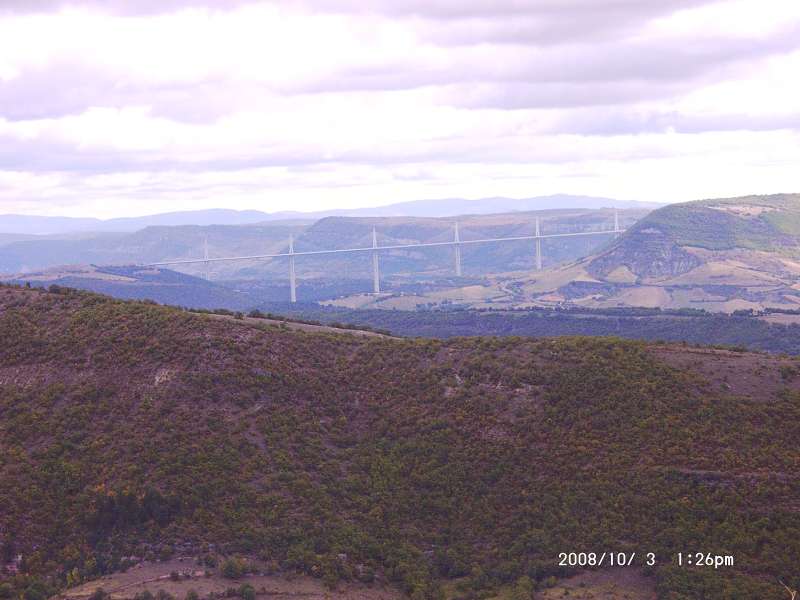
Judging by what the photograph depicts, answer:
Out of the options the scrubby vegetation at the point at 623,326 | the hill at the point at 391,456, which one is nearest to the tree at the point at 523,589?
the hill at the point at 391,456

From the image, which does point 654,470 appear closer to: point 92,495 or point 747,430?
point 747,430

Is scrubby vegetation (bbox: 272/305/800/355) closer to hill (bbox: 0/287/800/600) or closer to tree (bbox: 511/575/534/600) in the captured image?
hill (bbox: 0/287/800/600)

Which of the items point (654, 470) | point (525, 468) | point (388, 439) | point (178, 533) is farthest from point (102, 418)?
point (654, 470)

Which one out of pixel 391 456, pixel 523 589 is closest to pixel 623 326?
pixel 391 456

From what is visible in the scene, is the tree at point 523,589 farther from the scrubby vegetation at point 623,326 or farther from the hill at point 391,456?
the scrubby vegetation at point 623,326

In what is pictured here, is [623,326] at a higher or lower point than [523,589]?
lower

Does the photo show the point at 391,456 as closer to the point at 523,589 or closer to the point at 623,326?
the point at 523,589

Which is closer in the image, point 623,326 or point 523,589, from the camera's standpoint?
point 523,589

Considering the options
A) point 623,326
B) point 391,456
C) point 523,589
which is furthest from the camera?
point 623,326
